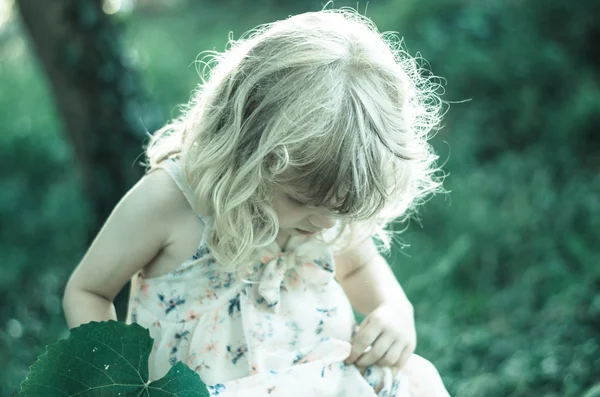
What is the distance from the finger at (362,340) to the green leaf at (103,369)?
452mm

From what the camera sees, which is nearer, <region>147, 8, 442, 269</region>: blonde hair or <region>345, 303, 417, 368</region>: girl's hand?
<region>147, 8, 442, 269</region>: blonde hair

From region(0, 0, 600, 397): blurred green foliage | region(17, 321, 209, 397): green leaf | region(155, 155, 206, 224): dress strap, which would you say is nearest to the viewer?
region(17, 321, 209, 397): green leaf

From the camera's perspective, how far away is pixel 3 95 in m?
6.78

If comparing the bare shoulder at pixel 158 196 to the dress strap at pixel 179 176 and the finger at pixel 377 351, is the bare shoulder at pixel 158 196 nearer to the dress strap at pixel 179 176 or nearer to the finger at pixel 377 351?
the dress strap at pixel 179 176

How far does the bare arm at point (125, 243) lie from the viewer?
1746mm

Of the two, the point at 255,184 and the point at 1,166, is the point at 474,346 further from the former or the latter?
the point at 1,166

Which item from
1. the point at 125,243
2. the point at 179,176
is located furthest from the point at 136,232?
the point at 179,176

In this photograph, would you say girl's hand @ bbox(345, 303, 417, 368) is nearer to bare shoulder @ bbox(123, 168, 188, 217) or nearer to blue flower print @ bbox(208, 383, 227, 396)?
blue flower print @ bbox(208, 383, 227, 396)

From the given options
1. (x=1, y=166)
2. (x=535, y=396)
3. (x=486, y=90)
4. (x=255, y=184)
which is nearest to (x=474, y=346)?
(x=535, y=396)

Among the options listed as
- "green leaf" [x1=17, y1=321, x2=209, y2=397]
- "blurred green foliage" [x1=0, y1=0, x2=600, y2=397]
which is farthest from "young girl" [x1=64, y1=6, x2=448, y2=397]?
"blurred green foliage" [x1=0, y1=0, x2=600, y2=397]

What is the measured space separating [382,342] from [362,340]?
0.05m

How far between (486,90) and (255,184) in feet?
11.2

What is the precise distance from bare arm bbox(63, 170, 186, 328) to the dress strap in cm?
1

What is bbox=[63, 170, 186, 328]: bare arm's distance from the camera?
1746 millimetres
